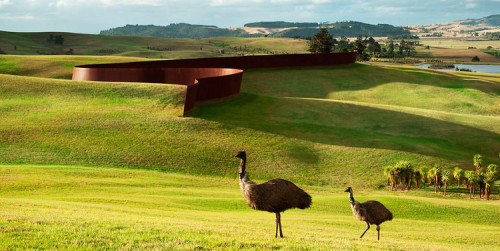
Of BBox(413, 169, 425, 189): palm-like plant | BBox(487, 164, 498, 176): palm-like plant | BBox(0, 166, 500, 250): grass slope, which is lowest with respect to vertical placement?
BBox(413, 169, 425, 189): palm-like plant

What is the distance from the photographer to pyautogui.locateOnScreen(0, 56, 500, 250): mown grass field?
45.1 feet

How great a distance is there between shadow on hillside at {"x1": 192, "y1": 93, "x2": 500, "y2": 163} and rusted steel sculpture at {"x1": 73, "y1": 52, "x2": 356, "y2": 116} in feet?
4.12

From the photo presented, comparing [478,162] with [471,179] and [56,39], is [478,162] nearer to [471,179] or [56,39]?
[471,179]

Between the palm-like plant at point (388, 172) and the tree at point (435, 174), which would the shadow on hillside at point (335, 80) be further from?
the tree at point (435, 174)

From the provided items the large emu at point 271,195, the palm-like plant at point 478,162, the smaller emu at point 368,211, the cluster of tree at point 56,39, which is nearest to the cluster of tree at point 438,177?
the palm-like plant at point 478,162

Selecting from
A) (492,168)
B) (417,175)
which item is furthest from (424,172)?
(492,168)

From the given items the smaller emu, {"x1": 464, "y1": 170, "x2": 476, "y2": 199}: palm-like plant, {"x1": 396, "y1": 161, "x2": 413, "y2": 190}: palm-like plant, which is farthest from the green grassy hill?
the smaller emu

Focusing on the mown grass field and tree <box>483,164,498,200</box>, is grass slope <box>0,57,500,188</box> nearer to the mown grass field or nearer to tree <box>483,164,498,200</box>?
the mown grass field

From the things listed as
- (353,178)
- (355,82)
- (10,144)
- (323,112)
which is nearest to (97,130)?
(10,144)

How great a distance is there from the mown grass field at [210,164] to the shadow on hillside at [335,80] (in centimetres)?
364

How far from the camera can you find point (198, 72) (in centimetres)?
5259

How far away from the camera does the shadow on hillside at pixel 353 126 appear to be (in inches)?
1522

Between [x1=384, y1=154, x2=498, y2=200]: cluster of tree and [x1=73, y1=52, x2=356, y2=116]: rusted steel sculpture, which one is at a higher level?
[x1=73, y1=52, x2=356, y2=116]: rusted steel sculpture

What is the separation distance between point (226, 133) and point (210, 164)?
5.20m
